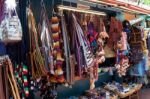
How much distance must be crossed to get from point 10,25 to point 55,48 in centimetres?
73

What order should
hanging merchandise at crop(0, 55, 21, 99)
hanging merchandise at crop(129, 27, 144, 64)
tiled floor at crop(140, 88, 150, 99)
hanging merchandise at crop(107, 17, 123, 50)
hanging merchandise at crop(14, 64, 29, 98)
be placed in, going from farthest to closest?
tiled floor at crop(140, 88, 150, 99) → hanging merchandise at crop(129, 27, 144, 64) → hanging merchandise at crop(107, 17, 123, 50) → hanging merchandise at crop(14, 64, 29, 98) → hanging merchandise at crop(0, 55, 21, 99)

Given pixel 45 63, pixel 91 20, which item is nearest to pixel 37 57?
pixel 45 63

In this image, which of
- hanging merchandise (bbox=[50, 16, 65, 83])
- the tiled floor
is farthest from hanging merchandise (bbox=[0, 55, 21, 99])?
the tiled floor

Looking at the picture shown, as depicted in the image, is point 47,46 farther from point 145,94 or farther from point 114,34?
point 145,94

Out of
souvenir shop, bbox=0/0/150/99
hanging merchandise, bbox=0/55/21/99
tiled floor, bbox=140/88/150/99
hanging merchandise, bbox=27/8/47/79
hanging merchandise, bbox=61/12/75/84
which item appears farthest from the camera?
tiled floor, bbox=140/88/150/99

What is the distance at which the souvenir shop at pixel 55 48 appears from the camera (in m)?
2.46

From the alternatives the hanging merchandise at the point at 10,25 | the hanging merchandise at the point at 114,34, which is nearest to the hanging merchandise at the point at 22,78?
the hanging merchandise at the point at 10,25

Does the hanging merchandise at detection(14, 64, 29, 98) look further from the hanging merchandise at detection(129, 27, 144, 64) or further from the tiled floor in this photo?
the tiled floor

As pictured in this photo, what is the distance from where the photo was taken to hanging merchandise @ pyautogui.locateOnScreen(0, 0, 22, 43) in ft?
7.80

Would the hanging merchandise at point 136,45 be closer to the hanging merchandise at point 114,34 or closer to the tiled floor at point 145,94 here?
the hanging merchandise at point 114,34

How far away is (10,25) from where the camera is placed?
7.80ft

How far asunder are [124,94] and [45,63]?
90.1 inches

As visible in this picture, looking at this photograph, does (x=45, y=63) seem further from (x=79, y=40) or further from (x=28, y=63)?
(x=79, y=40)

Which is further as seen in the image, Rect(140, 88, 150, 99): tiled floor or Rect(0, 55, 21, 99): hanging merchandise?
Rect(140, 88, 150, 99): tiled floor
